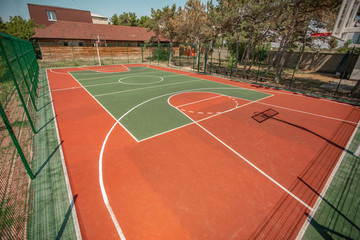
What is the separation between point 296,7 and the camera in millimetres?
13258

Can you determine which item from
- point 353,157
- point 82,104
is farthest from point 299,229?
point 82,104

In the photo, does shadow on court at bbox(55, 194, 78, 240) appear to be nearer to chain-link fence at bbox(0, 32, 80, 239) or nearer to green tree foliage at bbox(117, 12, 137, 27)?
chain-link fence at bbox(0, 32, 80, 239)

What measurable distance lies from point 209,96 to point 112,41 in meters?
30.9

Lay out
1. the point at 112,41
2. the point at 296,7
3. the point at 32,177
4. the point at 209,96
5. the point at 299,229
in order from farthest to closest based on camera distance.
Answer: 1. the point at 112,41
2. the point at 296,7
3. the point at 209,96
4. the point at 32,177
5. the point at 299,229

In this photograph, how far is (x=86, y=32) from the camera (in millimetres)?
33156

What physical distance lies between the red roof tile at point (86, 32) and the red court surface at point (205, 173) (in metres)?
29.2

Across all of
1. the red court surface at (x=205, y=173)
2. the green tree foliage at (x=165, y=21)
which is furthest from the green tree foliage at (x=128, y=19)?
the red court surface at (x=205, y=173)

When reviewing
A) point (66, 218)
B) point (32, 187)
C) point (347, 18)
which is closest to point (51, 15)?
point (32, 187)

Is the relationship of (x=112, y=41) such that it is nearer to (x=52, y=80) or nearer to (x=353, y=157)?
(x=52, y=80)

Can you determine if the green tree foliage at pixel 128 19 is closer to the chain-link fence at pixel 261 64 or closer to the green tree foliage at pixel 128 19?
the green tree foliage at pixel 128 19

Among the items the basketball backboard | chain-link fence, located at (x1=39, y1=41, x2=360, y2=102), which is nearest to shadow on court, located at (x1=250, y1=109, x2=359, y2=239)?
the basketball backboard

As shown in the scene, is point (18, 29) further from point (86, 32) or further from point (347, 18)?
point (347, 18)

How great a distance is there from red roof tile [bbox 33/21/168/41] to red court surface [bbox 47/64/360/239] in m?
29.2

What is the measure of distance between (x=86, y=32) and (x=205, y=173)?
38.6 metres
